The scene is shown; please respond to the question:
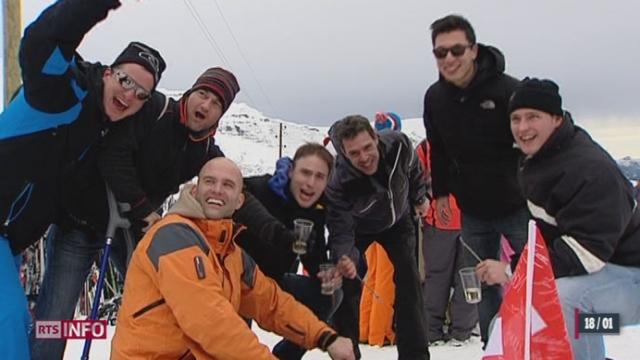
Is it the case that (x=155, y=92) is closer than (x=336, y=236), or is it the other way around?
(x=155, y=92)

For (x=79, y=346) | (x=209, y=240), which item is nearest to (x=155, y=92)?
(x=209, y=240)

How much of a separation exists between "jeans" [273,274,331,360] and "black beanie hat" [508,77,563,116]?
1.65 m

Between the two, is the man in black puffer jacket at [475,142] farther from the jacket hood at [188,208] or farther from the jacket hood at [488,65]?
the jacket hood at [188,208]

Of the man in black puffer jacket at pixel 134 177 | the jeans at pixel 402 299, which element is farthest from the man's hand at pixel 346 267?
the man in black puffer jacket at pixel 134 177

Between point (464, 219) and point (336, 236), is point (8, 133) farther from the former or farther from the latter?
point (464, 219)

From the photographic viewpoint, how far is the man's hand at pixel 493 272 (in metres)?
3.19

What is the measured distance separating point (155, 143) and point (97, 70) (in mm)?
508

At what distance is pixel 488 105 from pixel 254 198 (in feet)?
4.85

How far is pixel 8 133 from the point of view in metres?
2.77

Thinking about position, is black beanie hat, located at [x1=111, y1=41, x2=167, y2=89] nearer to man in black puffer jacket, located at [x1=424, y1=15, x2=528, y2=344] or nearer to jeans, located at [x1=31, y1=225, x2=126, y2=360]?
jeans, located at [x1=31, y1=225, x2=126, y2=360]

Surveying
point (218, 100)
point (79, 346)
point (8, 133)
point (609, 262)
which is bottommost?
point (79, 346)

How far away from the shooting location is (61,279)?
3518mm

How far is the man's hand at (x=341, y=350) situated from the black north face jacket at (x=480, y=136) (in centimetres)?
151

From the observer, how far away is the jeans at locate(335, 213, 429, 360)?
4426 mm
